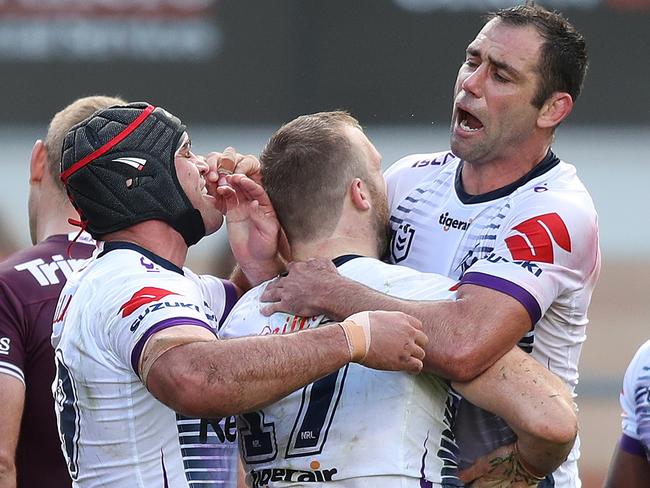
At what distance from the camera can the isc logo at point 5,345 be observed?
4.20 meters

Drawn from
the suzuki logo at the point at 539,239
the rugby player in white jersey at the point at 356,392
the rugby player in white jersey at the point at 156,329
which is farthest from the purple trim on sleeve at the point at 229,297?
the suzuki logo at the point at 539,239

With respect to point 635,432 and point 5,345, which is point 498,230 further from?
point 5,345

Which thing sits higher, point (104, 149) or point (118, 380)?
point (104, 149)

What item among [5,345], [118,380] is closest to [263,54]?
[5,345]

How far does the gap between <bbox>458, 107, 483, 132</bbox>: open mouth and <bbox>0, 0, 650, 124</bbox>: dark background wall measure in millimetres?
5738

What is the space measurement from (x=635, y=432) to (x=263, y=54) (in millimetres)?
5679

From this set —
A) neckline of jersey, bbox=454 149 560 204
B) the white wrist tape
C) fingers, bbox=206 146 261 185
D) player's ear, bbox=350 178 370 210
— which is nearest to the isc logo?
fingers, bbox=206 146 261 185

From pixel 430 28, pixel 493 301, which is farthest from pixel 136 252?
pixel 430 28

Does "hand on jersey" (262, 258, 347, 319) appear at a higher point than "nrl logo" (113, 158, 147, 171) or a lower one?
lower

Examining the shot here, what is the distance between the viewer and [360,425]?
332 cm

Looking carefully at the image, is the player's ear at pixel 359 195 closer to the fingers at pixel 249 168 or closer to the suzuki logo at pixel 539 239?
the fingers at pixel 249 168

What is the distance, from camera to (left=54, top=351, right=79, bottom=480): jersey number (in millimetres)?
3436

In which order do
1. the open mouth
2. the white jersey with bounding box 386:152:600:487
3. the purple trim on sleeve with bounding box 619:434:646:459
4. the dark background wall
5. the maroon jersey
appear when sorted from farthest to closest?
the dark background wall
the purple trim on sleeve with bounding box 619:434:646:459
the maroon jersey
the open mouth
the white jersey with bounding box 386:152:600:487

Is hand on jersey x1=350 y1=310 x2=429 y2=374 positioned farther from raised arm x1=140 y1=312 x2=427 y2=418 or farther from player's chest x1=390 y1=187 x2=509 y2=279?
player's chest x1=390 y1=187 x2=509 y2=279
